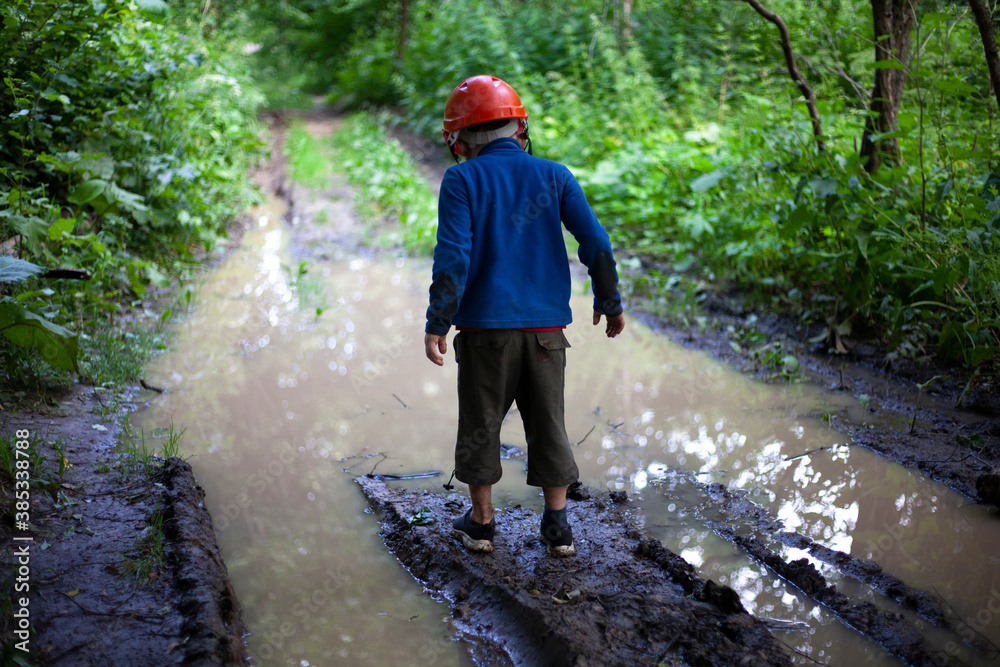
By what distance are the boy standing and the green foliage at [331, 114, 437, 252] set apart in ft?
15.2

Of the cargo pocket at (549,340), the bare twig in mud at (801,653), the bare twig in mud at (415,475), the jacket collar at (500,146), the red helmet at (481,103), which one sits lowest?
the bare twig in mud at (415,475)

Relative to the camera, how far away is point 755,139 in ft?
18.5

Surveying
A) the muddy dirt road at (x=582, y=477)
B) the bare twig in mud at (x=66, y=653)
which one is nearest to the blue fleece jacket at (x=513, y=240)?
the muddy dirt road at (x=582, y=477)

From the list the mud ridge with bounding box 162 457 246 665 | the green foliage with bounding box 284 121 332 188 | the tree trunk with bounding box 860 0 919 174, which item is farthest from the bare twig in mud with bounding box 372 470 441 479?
the green foliage with bounding box 284 121 332 188

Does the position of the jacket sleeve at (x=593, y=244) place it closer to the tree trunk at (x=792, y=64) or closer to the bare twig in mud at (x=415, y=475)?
the bare twig in mud at (x=415, y=475)

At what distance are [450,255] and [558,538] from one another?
3.68 feet

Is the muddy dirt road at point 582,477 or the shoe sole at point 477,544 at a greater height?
the shoe sole at point 477,544

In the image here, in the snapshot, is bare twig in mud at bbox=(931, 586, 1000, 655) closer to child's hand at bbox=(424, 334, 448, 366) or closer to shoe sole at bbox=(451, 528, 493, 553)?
shoe sole at bbox=(451, 528, 493, 553)

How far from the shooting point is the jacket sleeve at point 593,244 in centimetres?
255

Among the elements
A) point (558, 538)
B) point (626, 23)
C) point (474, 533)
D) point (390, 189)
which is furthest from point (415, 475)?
point (626, 23)

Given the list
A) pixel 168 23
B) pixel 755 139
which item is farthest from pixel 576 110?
pixel 168 23

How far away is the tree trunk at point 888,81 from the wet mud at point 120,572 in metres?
4.50

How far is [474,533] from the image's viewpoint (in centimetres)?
268

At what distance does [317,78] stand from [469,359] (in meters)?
19.4
